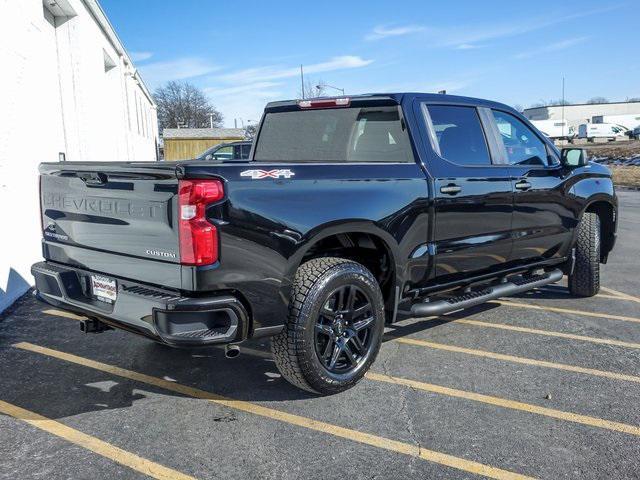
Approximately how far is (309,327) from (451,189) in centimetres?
164

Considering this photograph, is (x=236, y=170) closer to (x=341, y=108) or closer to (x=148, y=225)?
(x=148, y=225)

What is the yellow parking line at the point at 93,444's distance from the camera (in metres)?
2.88

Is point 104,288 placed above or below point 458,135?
below

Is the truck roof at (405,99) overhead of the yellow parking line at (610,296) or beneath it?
overhead

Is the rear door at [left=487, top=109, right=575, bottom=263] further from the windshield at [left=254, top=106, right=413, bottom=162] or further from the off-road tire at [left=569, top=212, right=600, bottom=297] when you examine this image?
the windshield at [left=254, top=106, right=413, bottom=162]

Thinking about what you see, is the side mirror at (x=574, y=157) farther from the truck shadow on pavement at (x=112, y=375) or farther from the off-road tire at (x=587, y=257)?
the truck shadow on pavement at (x=112, y=375)

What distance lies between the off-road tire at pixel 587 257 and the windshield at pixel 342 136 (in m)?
2.64

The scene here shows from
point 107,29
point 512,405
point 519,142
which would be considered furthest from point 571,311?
point 107,29

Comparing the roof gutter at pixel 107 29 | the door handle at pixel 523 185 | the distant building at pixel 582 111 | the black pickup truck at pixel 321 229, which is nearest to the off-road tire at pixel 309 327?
the black pickup truck at pixel 321 229

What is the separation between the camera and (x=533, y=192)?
5141 millimetres

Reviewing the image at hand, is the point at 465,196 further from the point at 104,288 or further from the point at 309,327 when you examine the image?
the point at 104,288

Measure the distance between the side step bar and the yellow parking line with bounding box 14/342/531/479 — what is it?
122 centimetres

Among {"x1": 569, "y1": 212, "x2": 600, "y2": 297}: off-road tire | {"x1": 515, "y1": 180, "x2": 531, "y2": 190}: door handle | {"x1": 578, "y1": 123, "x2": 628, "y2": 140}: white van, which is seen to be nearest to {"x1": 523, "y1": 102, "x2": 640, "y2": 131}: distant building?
{"x1": 578, "y1": 123, "x2": 628, "y2": 140}: white van

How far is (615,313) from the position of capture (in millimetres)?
5637
